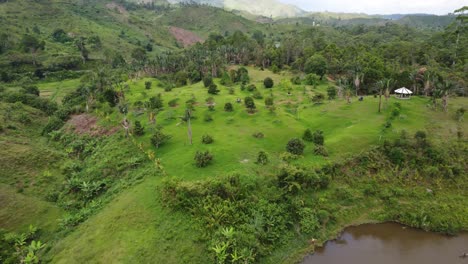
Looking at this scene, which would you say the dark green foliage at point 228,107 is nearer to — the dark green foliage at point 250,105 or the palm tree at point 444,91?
the dark green foliage at point 250,105

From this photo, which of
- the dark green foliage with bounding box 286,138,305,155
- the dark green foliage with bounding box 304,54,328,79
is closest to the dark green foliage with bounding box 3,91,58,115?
the dark green foliage with bounding box 286,138,305,155

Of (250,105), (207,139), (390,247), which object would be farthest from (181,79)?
(390,247)

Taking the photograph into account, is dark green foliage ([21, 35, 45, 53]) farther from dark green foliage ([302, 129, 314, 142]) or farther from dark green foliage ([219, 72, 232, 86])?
dark green foliage ([302, 129, 314, 142])

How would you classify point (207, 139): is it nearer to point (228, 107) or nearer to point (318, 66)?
point (228, 107)

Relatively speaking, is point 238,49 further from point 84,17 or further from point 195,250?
point 84,17

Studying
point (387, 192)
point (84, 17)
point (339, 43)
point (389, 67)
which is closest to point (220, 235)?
point (387, 192)

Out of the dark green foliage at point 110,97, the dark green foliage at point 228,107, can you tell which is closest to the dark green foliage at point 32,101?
the dark green foliage at point 110,97
